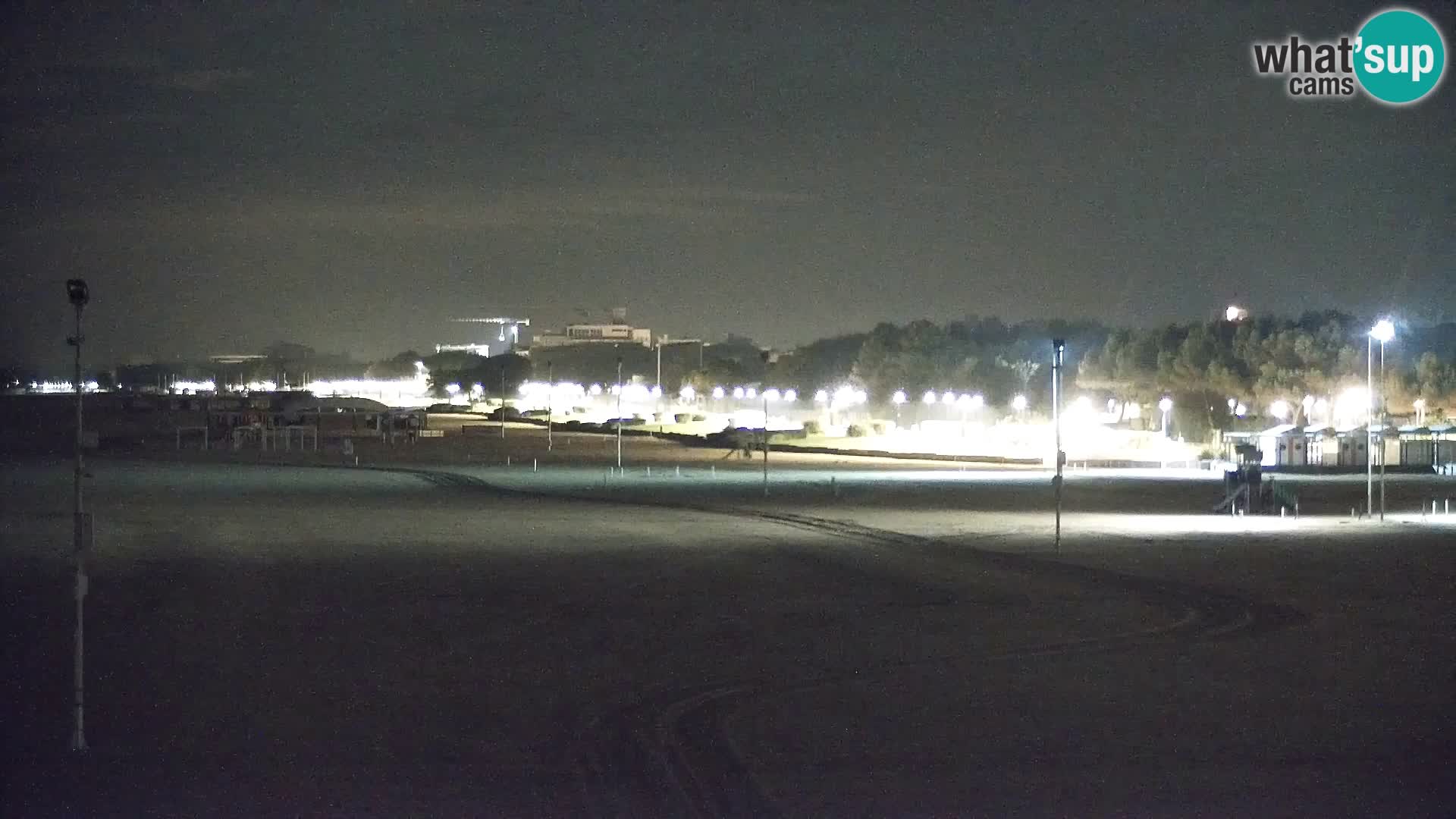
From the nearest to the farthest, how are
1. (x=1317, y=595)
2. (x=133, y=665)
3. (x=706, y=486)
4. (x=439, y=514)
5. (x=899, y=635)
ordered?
(x=133, y=665)
(x=899, y=635)
(x=1317, y=595)
(x=439, y=514)
(x=706, y=486)

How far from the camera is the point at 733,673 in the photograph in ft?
54.1

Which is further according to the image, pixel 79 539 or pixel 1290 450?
pixel 1290 450

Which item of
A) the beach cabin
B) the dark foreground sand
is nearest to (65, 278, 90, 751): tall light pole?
the dark foreground sand

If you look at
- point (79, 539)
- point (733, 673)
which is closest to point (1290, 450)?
point (733, 673)

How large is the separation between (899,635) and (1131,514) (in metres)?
23.8

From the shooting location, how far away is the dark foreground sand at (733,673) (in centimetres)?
1130

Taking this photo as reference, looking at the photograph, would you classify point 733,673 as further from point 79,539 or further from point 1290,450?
point 1290,450

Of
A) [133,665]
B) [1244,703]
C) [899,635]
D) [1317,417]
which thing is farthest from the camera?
[1317,417]

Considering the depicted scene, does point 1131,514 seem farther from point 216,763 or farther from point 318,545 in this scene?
point 216,763

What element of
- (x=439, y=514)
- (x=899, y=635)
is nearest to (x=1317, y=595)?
(x=899, y=635)

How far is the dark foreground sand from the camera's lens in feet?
37.1

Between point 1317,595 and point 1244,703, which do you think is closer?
point 1244,703

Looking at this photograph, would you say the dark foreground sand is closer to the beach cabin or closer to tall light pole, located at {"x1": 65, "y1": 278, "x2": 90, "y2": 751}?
tall light pole, located at {"x1": 65, "y1": 278, "x2": 90, "y2": 751}

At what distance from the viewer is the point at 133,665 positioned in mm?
16547
